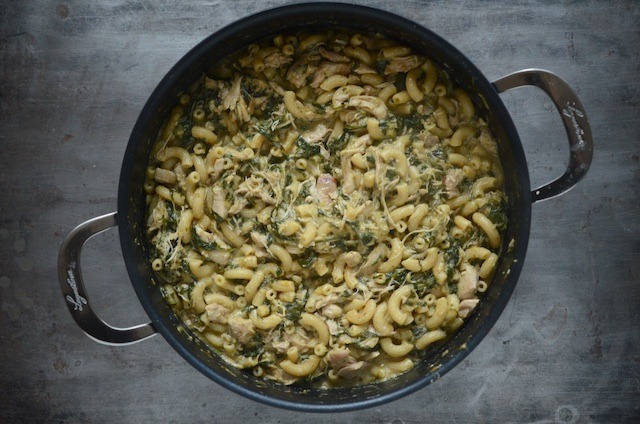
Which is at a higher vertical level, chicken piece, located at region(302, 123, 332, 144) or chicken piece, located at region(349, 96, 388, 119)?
chicken piece, located at region(349, 96, 388, 119)

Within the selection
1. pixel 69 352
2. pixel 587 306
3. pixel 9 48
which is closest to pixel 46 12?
pixel 9 48

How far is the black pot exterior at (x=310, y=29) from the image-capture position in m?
2.33

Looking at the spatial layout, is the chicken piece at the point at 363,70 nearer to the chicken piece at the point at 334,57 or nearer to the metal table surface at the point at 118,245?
the chicken piece at the point at 334,57

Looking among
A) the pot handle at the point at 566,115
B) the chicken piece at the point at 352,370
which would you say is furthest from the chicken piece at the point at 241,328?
the pot handle at the point at 566,115

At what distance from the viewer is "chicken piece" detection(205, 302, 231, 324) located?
249 cm

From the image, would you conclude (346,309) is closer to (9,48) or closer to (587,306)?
(587,306)

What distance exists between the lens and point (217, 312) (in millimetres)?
2502

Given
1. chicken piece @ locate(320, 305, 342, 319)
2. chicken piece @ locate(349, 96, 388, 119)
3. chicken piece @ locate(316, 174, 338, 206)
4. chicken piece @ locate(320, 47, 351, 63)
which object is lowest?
chicken piece @ locate(320, 305, 342, 319)

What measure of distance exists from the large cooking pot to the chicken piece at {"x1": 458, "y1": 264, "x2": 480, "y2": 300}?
7 cm

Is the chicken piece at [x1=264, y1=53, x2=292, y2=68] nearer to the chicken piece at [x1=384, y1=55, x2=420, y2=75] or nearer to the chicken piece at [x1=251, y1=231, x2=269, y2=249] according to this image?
the chicken piece at [x1=384, y1=55, x2=420, y2=75]

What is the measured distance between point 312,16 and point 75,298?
130cm

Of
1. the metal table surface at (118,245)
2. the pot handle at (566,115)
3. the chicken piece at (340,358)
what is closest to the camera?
the pot handle at (566,115)

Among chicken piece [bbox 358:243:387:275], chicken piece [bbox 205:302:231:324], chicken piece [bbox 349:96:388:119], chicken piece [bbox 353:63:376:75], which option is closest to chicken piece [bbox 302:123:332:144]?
chicken piece [bbox 349:96:388:119]

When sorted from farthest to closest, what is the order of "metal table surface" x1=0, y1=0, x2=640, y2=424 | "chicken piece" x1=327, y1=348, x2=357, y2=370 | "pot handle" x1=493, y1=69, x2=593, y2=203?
"metal table surface" x1=0, y1=0, x2=640, y2=424
"chicken piece" x1=327, y1=348, x2=357, y2=370
"pot handle" x1=493, y1=69, x2=593, y2=203
